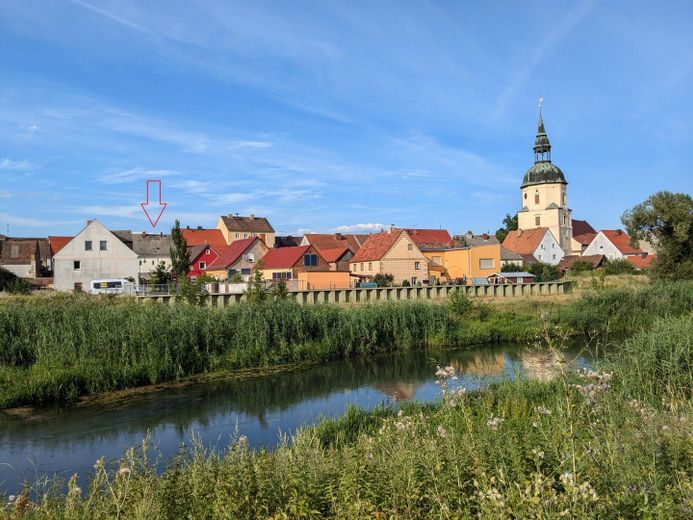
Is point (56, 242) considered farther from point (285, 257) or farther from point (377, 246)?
point (377, 246)

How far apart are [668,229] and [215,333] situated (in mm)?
36713

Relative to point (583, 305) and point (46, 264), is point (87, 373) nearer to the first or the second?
point (583, 305)

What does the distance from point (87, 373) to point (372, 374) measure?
8485mm

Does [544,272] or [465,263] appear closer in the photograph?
[465,263]

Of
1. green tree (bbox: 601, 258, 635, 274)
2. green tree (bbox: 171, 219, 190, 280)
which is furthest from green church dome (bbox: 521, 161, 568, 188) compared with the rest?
green tree (bbox: 171, 219, 190, 280)

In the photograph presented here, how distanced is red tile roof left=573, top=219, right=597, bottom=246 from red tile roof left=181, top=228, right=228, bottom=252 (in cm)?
5979

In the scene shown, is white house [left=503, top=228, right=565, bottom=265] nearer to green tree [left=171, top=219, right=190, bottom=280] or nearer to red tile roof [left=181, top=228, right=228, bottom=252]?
red tile roof [left=181, top=228, right=228, bottom=252]

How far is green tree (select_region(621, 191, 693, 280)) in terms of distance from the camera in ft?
132

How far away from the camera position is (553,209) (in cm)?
9294

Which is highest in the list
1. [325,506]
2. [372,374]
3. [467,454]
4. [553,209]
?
[553,209]

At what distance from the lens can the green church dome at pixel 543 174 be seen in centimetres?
9550

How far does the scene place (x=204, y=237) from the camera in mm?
83312

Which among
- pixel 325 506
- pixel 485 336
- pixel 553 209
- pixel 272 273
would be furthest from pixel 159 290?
pixel 553 209

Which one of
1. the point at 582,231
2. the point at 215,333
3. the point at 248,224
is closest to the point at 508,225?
the point at 582,231
